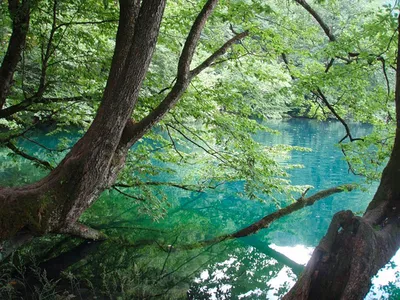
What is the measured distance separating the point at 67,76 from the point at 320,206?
34.7 ft

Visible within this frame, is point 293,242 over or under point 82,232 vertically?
over

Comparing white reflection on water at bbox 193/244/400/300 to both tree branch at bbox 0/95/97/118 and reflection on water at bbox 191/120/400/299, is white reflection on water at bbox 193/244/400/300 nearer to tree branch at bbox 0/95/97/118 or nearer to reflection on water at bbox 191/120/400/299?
reflection on water at bbox 191/120/400/299

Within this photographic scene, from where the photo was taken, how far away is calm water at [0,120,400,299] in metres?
6.09

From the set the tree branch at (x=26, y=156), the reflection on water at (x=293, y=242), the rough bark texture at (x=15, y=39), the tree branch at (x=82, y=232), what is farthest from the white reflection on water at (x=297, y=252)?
the rough bark texture at (x=15, y=39)

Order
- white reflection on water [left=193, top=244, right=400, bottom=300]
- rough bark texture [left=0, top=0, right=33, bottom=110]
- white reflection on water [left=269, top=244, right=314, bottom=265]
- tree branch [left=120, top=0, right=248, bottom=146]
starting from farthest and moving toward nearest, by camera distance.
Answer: white reflection on water [left=269, top=244, right=314, bottom=265] → white reflection on water [left=193, top=244, right=400, bottom=300] → rough bark texture [left=0, top=0, right=33, bottom=110] → tree branch [left=120, top=0, right=248, bottom=146]

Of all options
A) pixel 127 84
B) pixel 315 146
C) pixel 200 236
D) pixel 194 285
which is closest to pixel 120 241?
pixel 194 285

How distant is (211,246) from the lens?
793 centimetres

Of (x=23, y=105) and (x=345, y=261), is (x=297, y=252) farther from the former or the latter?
(x=23, y=105)

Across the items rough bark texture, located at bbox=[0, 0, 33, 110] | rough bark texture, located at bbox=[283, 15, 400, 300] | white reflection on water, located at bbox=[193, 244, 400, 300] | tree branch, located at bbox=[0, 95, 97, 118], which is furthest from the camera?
white reflection on water, located at bbox=[193, 244, 400, 300]

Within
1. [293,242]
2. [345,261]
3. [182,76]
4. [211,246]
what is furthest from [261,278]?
[182,76]

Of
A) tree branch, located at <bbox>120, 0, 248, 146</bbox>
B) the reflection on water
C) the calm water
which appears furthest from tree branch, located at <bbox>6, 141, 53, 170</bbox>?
the reflection on water

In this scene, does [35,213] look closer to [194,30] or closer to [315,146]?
[194,30]

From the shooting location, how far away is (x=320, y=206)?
13.2 metres

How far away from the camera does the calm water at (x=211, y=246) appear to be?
20.0 feet
